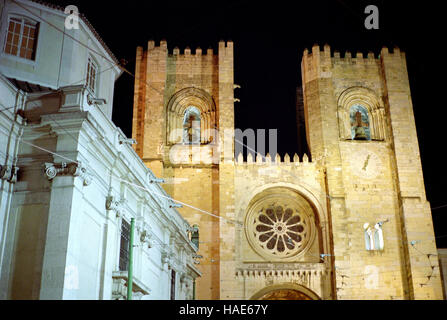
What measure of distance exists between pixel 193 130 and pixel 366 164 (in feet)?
30.6

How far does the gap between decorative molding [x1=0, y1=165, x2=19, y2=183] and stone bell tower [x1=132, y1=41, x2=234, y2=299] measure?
47.0ft

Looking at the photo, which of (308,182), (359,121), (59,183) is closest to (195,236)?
(308,182)

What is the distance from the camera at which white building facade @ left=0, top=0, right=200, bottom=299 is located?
11.0m

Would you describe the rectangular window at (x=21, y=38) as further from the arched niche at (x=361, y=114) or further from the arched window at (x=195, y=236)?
the arched niche at (x=361, y=114)

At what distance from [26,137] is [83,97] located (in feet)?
Answer: 5.06

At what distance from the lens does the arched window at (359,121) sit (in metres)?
29.3

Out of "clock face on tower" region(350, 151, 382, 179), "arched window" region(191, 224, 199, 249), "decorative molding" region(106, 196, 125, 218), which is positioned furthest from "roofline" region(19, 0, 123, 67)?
"clock face on tower" region(350, 151, 382, 179)

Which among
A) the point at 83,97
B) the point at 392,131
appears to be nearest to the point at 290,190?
the point at 392,131

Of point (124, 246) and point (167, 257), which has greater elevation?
point (167, 257)

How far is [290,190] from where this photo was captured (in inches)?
1083

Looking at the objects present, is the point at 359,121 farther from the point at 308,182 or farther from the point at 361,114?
the point at 308,182

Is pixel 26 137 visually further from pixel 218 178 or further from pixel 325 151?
pixel 325 151

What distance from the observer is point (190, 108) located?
97.9ft

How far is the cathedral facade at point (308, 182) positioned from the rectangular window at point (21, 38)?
1147cm
